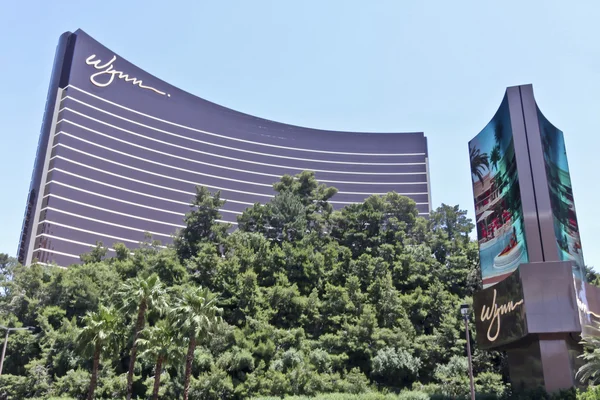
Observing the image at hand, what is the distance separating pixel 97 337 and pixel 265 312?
17.7 meters

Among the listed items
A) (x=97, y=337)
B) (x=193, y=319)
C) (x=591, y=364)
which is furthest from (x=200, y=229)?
(x=591, y=364)

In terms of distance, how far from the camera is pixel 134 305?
1387 inches

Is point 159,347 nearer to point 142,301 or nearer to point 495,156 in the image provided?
point 142,301

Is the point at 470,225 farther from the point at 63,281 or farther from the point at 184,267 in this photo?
the point at 63,281

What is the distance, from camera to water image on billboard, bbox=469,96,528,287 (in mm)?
36250

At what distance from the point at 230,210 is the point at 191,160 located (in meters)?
10.8

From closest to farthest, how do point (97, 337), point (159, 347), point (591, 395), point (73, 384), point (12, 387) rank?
1. point (591, 395)
2. point (159, 347)
3. point (97, 337)
4. point (73, 384)
5. point (12, 387)

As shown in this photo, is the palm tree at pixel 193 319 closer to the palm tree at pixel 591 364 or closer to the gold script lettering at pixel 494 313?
the gold script lettering at pixel 494 313

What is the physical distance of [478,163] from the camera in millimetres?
43125

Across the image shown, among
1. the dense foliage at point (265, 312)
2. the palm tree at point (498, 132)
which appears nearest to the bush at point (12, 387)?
the dense foliage at point (265, 312)

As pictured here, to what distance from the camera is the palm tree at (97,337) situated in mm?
34125

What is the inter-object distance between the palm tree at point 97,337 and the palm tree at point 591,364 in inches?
1131

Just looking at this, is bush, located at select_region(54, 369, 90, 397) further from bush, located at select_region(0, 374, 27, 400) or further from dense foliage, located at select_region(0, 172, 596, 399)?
bush, located at select_region(0, 374, 27, 400)

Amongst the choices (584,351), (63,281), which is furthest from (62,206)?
(584,351)
